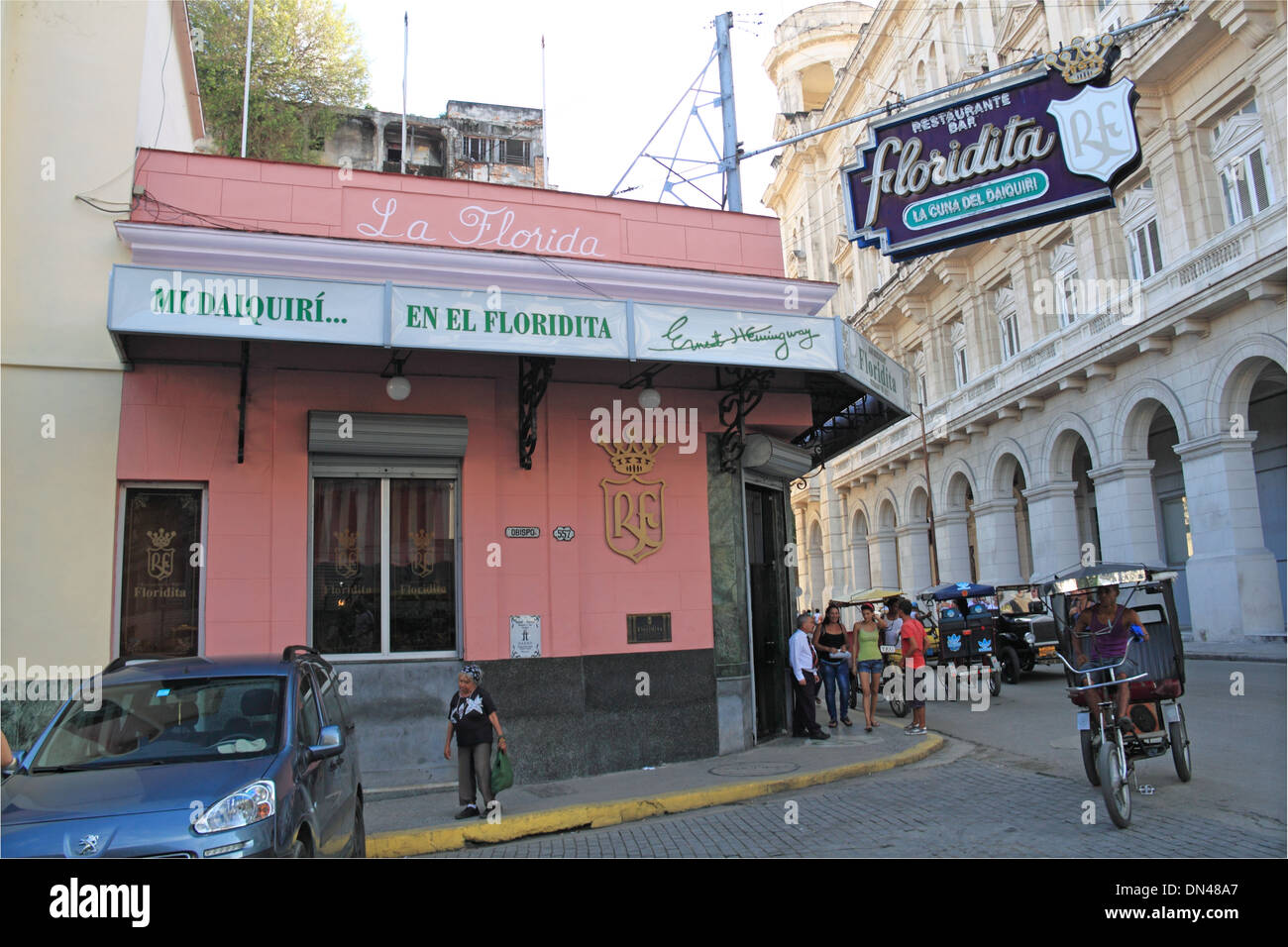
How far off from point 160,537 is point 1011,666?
52.8ft

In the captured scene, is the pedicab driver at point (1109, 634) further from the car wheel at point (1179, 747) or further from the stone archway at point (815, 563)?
the stone archway at point (815, 563)

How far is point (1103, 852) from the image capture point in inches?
244

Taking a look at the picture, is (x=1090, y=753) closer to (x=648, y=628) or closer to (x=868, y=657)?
(x=648, y=628)

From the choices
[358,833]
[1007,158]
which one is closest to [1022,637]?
[1007,158]

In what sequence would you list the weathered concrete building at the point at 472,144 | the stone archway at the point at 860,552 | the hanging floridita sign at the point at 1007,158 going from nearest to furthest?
the hanging floridita sign at the point at 1007,158 < the weathered concrete building at the point at 472,144 < the stone archway at the point at 860,552

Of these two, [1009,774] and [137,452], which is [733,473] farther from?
[137,452]

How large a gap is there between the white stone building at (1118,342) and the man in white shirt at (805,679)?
47.3ft

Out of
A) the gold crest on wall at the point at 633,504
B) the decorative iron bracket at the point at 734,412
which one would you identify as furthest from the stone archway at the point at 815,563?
the gold crest on wall at the point at 633,504

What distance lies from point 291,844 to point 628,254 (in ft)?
29.1

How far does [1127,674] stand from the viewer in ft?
25.9

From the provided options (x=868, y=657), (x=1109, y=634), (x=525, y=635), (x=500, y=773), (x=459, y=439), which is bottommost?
(x=500, y=773)

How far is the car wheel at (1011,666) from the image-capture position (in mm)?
18844

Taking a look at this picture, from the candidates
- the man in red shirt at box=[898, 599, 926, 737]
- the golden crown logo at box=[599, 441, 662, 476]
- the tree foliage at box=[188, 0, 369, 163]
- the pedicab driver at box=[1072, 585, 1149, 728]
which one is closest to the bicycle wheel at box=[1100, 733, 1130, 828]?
the pedicab driver at box=[1072, 585, 1149, 728]

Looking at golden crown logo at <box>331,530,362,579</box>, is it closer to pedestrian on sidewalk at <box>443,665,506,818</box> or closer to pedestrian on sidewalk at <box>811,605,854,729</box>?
pedestrian on sidewalk at <box>443,665,506,818</box>
